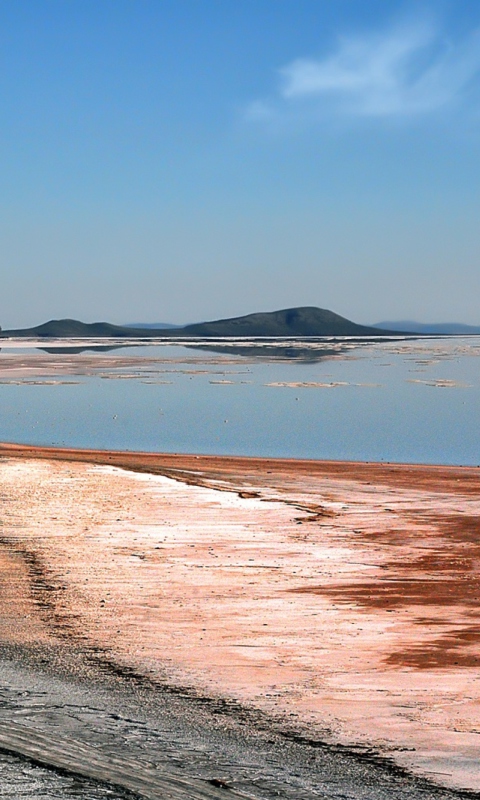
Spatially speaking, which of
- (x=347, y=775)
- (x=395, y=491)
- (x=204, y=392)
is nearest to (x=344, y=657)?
(x=347, y=775)

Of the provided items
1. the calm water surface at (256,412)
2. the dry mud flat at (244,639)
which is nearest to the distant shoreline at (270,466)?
the calm water surface at (256,412)

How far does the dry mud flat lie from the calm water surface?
10.0m

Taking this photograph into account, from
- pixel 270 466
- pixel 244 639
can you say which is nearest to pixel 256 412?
pixel 270 466

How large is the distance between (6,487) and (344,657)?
10841 mm

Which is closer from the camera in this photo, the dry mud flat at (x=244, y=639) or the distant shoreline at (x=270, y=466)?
the dry mud flat at (x=244, y=639)

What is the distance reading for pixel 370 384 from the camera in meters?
51.1

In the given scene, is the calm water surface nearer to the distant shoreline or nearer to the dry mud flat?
the distant shoreline

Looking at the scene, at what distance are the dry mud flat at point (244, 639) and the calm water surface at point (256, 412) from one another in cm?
1004

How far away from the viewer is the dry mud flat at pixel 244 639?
6500 mm

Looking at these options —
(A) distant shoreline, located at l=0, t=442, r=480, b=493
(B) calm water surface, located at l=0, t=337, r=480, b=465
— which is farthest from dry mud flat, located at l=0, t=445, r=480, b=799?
(B) calm water surface, located at l=0, t=337, r=480, b=465

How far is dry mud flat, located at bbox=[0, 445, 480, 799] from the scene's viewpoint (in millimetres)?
6500

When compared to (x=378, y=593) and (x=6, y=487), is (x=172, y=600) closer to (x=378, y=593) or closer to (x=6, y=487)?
(x=378, y=593)

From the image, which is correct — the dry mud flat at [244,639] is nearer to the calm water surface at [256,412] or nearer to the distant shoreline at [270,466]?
the distant shoreline at [270,466]

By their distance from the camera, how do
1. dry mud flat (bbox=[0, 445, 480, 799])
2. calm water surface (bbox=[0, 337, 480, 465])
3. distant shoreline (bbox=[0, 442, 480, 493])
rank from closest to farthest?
dry mud flat (bbox=[0, 445, 480, 799]) < distant shoreline (bbox=[0, 442, 480, 493]) < calm water surface (bbox=[0, 337, 480, 465])
